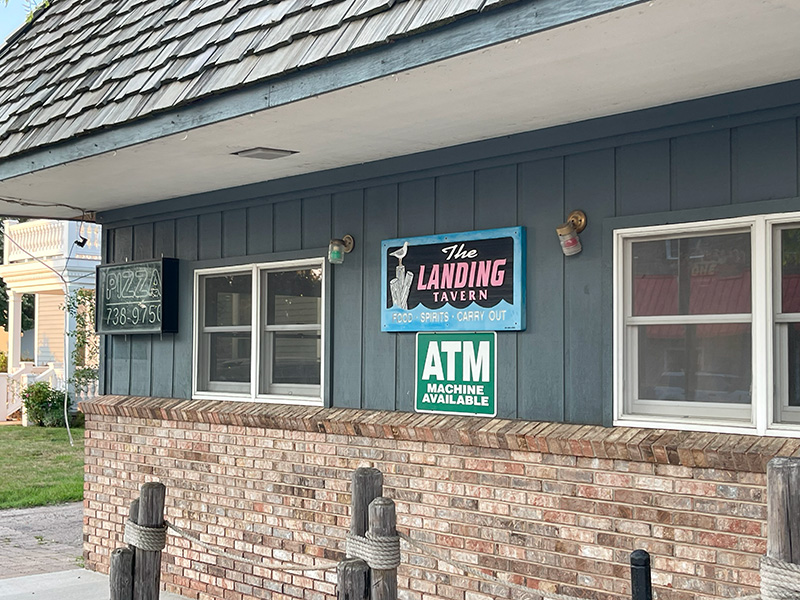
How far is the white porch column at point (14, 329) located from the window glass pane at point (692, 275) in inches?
882

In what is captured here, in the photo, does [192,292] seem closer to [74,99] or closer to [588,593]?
[74,99]

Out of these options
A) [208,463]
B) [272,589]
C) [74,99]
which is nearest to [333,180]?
[74,99]

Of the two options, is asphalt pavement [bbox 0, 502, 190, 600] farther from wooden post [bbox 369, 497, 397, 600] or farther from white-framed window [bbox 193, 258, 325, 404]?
wooden post [bbox 369, 497, 397, 600]

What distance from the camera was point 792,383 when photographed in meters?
4.44

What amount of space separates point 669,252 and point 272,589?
3.65 meters

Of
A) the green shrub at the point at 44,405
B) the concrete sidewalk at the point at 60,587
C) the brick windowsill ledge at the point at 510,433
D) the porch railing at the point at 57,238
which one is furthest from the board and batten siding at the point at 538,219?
the green shrub at the point at 44,405

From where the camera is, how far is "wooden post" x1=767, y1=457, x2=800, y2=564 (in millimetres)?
2633

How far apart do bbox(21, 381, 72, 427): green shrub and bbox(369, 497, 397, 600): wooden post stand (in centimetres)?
1851

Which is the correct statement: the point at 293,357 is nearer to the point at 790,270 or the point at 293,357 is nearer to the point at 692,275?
the point at 692,275

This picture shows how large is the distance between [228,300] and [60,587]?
276cm

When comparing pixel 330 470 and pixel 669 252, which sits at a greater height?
pixel 669 252

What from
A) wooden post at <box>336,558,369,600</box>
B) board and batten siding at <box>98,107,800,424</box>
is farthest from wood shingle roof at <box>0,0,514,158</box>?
wooden post at <box>336,558,369,600</box>

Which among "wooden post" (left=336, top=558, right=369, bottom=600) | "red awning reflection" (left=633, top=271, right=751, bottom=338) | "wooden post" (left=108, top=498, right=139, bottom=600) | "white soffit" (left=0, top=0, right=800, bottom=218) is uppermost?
"white soffit" (left=0, top=0, right=800, bottom=218)

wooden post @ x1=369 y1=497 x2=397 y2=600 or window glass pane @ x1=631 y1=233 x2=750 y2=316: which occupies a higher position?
window glass pane @ x1=631 y1=233 x2=750 y2=316
